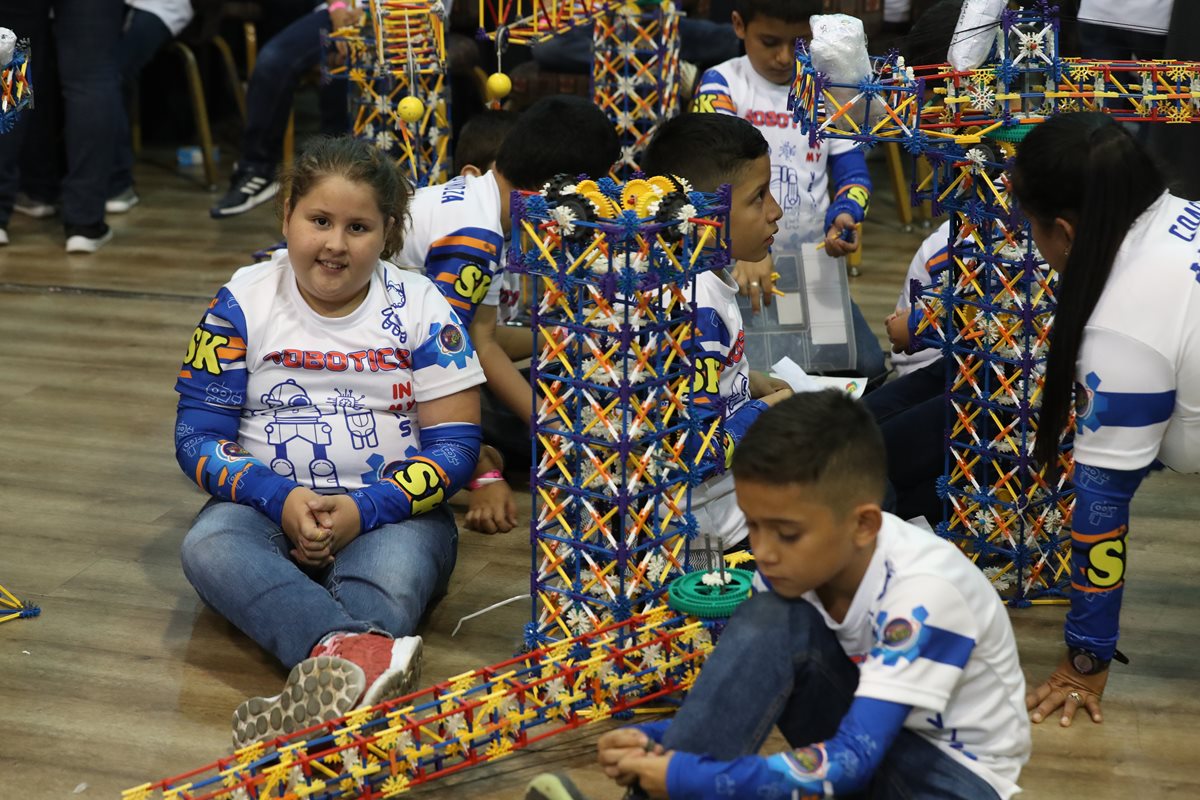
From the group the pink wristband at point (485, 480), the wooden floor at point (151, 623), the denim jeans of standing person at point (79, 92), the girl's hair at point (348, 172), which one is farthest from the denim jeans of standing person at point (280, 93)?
the girl's hair at point (348, 172)

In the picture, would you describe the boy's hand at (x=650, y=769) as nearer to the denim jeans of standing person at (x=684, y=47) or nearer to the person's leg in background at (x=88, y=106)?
the denim jeans of standing person at (x=684, y=47)

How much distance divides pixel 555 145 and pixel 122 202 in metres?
2.76

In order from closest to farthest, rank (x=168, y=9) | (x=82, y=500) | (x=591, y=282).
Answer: (x=591, y=282), (x=82, y=500), (x=168, y=9)

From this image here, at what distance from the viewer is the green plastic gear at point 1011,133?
2.22 metres

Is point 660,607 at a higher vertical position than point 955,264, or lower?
lower

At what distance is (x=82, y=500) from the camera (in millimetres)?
2871

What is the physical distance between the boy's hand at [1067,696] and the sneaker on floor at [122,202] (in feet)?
12.2

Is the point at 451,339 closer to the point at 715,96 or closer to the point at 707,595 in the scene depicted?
the point at 707,595

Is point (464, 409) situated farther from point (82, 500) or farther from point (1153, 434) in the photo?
point (1153, 434)

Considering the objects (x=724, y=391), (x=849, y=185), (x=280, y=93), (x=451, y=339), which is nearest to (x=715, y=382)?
(x=724, y=391)

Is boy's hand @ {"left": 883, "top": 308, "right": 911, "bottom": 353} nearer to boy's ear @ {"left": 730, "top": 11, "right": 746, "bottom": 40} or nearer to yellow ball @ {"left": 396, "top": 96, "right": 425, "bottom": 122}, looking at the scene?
boy's ear @ {"left": 730, "top": 11, "right": 746, "bottom": 40}

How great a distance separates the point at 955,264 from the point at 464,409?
0.81 meters

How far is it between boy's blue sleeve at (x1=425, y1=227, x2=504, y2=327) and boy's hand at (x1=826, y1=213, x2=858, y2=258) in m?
0.81

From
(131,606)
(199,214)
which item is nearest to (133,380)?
(131,606)
